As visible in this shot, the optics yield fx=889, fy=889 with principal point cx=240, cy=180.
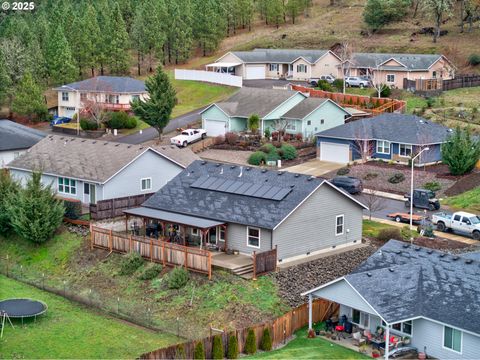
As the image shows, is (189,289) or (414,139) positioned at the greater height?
(414,139)

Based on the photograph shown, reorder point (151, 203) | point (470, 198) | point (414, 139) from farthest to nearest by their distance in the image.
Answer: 1. point (414, 139)
2. point (470, 198)
3. point (151, 203)

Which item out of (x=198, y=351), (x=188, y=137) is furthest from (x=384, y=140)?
(x=198, y=351)

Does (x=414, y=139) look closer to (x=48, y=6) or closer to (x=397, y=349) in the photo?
(x=397, y=349)

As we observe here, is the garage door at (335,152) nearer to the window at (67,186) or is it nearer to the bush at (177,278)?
the window at (67,186)

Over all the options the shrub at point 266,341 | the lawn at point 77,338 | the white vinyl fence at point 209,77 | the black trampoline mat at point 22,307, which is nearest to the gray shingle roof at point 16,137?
the white vinyl fence at point 209,77

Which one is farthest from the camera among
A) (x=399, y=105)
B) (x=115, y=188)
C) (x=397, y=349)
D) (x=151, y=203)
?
(x=399, y=105)

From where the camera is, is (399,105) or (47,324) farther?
(399,105)

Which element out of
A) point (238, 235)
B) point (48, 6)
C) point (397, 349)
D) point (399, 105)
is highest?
point (48, 6)

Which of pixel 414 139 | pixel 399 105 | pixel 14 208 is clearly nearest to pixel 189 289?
pixel 14 208

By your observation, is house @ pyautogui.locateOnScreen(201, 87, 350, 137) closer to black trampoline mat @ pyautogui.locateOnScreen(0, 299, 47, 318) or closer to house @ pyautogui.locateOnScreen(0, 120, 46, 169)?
house @ pyautogui.locateOnScreen(0, 120, 46, 169)
